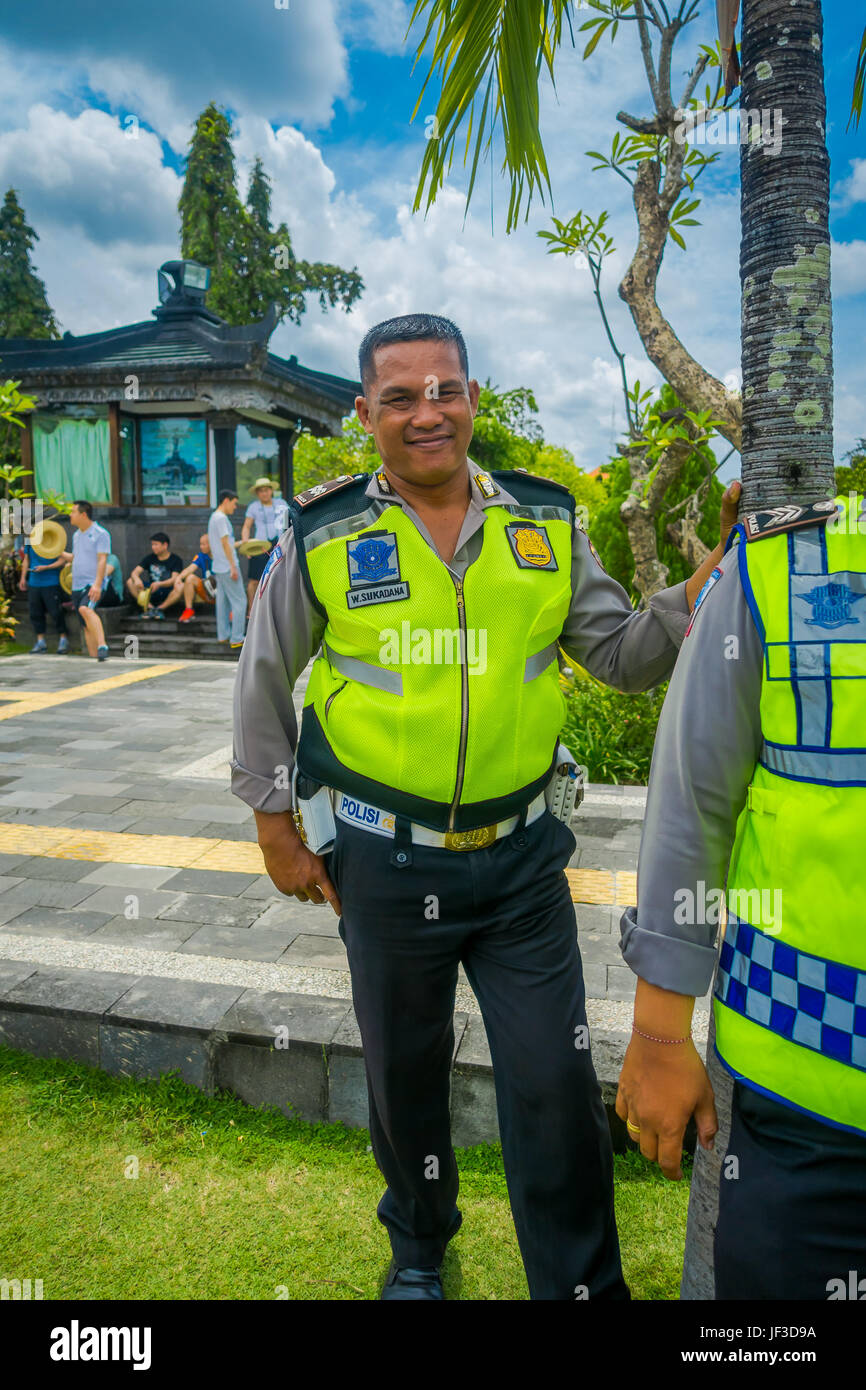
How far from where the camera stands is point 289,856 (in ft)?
7.00

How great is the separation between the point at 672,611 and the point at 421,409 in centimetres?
69

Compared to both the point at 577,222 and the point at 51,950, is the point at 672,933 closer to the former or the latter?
the point at 51,950

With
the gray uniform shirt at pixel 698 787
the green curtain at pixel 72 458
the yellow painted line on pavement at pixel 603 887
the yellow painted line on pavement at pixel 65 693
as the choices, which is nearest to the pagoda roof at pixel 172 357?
the green curtain at pixel 72 458

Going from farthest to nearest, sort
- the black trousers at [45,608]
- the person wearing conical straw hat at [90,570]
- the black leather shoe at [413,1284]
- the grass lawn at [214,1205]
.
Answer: the black trousers at [45,608], the person wearing conical straw hat at [90,570], the grass lawn at [214,1205], the black leather shoe at [413,1284]

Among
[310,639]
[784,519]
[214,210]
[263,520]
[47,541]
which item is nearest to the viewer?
[784,519]

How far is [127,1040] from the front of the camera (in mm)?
2959

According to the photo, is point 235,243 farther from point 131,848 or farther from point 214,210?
point 131,848

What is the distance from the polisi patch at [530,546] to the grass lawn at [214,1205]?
1.71 meters

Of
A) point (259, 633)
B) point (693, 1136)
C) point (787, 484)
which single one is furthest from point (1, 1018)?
point (787, 484)

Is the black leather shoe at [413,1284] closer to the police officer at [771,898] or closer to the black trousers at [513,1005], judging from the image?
the black trousers at [513,1005]

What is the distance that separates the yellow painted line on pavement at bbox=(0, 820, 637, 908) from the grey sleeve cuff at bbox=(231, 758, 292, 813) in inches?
91.0

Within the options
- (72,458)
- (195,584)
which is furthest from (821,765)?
(72,458)

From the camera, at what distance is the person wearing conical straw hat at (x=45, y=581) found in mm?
12594

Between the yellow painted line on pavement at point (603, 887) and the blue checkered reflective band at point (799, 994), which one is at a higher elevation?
the blue checkered reflective band at point (799, 994)
